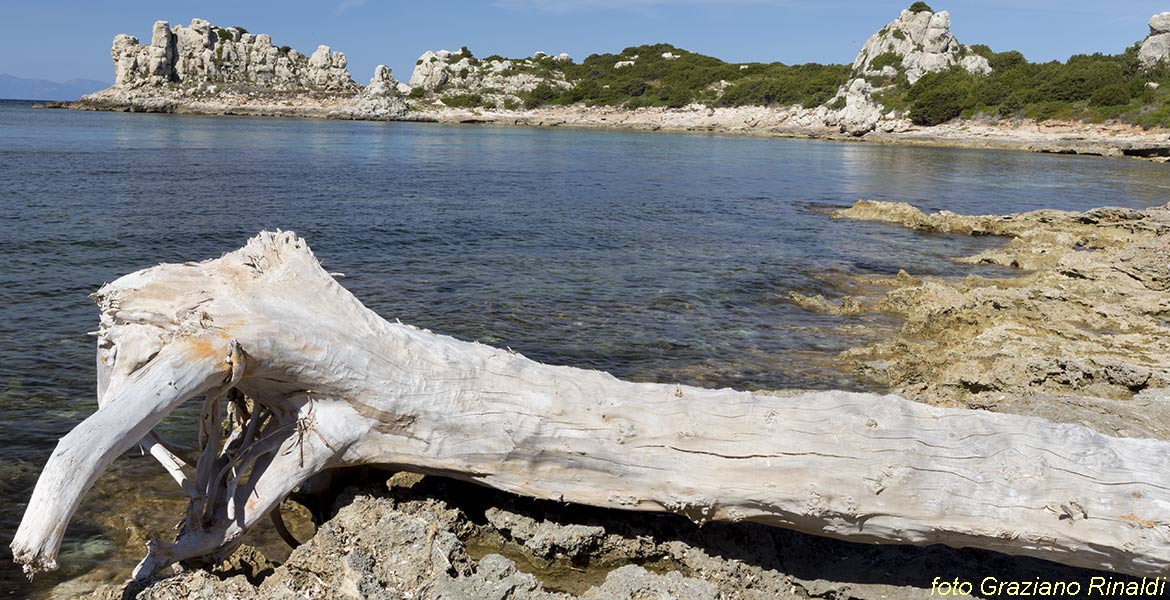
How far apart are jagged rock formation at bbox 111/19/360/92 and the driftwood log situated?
A: 136 meters

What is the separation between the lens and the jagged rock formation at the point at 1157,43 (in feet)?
269

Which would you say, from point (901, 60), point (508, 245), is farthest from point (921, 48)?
point (508, 245)

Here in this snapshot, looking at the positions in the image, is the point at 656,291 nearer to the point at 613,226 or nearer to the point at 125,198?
the point at 613,226

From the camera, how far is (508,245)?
18.8 metres

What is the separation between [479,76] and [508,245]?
123 metres

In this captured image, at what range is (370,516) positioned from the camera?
462 cm

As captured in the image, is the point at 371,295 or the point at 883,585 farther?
the point at 371,295

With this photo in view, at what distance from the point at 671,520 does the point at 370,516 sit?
6.05 feet

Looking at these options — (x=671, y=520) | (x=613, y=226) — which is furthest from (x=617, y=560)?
(x=613, y=226)

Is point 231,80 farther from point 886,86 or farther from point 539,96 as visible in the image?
point 886,86

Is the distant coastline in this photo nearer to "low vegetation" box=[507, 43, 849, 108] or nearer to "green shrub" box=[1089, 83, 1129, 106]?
"low vegetation" box=[507, 43, 849, 108]

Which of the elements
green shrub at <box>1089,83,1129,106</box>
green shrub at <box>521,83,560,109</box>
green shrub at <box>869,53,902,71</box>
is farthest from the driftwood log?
green shrub at <box>521,83,560,109</box>

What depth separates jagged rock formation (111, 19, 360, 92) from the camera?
122812mm

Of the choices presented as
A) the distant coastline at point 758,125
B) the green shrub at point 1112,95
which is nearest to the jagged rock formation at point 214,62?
the distant coastline at point 758,125
